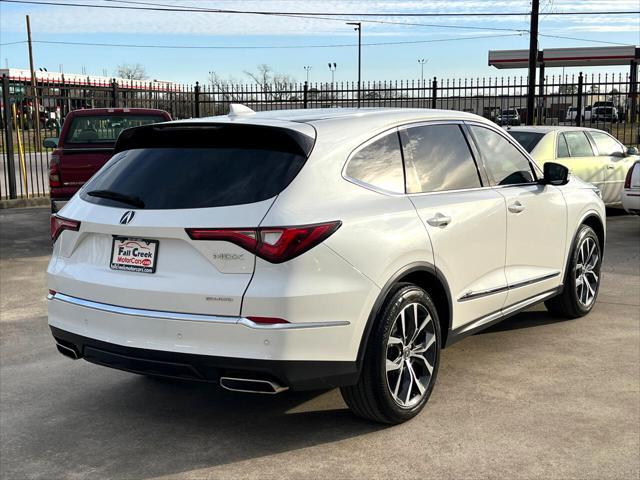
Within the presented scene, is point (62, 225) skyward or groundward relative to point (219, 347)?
skyward

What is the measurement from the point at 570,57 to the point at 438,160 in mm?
43250

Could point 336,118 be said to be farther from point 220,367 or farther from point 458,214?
point 220,367

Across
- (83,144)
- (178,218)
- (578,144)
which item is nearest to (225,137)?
(178,218)

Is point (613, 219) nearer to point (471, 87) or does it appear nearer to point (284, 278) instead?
point (471, 87)

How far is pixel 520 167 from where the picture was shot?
18.2 ft

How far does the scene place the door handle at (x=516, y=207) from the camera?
511 cm

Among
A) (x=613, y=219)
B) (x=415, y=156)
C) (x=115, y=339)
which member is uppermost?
(x=415, y=156)

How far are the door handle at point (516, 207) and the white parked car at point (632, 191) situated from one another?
268 inches

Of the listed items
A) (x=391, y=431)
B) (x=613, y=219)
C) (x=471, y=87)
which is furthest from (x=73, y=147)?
(x=471, y=87)

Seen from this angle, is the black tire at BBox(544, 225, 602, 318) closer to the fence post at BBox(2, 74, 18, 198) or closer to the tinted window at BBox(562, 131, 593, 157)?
the tinted window at BBox(562, 131, 593, 157)

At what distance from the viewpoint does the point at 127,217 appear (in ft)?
12.4

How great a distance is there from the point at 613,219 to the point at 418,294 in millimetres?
9988

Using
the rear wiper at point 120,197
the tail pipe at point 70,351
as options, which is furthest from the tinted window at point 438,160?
the tail pipe at point 70,351

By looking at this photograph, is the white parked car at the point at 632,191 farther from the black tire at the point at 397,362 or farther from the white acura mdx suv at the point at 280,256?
the black tire at the point at 397,362
